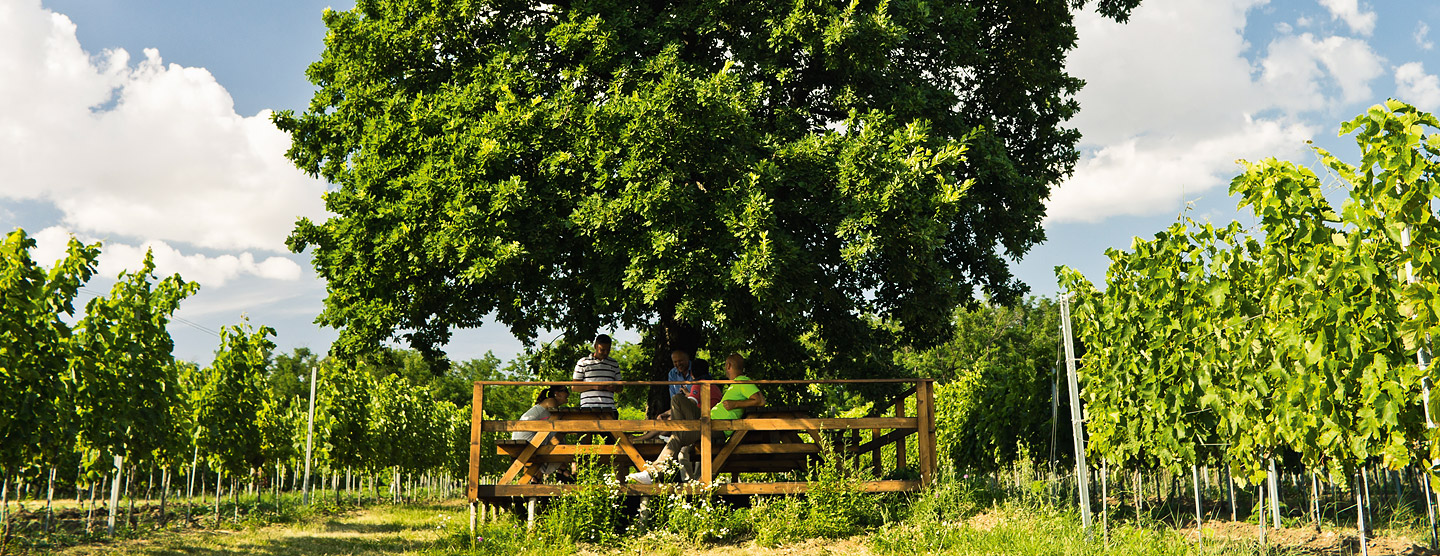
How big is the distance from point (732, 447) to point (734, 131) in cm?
389

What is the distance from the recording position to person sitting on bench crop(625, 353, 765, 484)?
10.1m

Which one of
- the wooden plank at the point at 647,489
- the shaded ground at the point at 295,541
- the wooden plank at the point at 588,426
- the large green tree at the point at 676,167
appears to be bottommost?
the shaded ground at the point at 295,541

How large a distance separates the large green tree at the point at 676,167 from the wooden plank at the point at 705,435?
1408mm

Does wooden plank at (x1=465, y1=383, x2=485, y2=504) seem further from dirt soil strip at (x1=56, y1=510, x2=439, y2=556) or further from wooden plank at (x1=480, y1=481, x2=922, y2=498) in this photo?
dirt soil strip at (x1=56, y1=510, x2=439, y2=556)

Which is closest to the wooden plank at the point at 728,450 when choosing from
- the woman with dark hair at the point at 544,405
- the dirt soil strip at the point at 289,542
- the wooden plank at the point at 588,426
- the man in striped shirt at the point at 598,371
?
the wooden plank at the point at 588,426

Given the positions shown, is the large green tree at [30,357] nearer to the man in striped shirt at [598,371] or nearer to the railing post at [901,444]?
the man in striped shirt at [598,371]

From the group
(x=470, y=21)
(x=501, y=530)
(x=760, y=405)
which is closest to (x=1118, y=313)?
(x=760, y=405)

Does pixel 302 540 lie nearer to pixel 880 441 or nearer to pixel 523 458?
pixel 523 458

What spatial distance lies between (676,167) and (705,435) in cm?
329

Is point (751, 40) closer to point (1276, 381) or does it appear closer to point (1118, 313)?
point (1118, 313)

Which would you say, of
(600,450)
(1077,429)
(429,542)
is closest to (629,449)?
(600,450)

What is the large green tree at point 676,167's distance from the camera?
11.3m

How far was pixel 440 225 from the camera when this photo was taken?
1186 centimetres

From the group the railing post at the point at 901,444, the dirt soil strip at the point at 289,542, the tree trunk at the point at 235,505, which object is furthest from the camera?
the tree trunk at the point at 235,505
